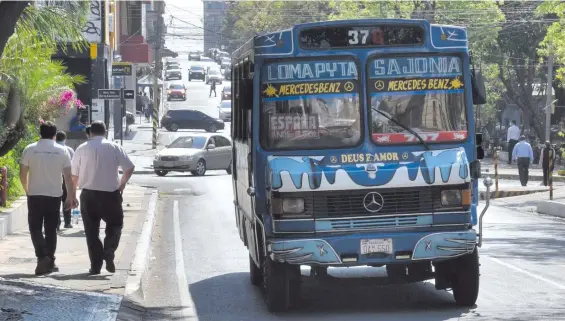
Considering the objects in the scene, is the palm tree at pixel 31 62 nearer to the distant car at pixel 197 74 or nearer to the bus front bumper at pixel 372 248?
the bus front bumper at pixel 372 248

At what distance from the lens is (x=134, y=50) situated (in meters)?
71.6

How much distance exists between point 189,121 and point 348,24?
191 ft

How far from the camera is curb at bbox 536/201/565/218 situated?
1062 inches

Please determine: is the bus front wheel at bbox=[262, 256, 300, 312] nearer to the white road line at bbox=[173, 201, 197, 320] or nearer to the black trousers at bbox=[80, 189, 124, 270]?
the white road line at bbox=[173, 201, 197, 320]

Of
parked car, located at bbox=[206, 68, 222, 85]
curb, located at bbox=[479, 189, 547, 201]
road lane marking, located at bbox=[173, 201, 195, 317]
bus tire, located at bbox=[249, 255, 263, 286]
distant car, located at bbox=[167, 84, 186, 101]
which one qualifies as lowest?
curb, located at bbox=[479, 189, 547, 201]

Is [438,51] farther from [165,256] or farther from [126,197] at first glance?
[126,197]

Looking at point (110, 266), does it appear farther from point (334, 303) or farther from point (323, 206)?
point (323, 206)

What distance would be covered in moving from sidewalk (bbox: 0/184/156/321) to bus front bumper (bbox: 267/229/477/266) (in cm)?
171

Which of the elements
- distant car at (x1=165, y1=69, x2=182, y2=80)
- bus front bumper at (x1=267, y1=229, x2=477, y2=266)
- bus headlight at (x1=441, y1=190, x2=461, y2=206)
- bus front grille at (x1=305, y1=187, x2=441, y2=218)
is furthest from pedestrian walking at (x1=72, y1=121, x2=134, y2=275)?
distant car at (x1=165, y1=69, x2=182, y2=80)

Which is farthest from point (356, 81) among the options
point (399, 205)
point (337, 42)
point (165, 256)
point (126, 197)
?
point (126, 197)

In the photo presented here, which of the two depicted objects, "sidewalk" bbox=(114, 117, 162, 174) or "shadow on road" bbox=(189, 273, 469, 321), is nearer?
"shadow on road" bbox=(189, 273, 469, 321)

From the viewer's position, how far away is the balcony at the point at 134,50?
7125cm

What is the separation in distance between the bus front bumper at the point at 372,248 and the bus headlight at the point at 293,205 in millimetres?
287

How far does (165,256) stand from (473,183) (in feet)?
23.5
